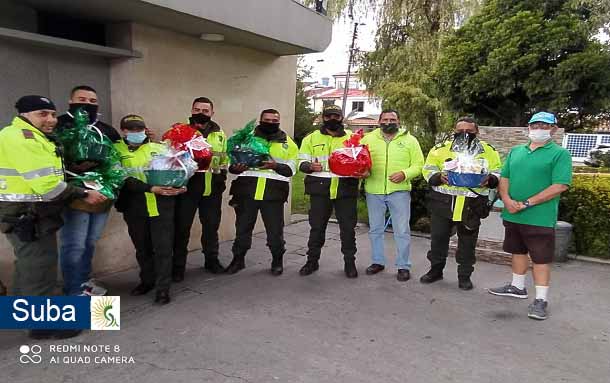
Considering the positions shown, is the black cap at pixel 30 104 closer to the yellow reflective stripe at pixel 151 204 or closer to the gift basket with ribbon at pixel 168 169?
the gift basket with ribbon at pixel 168 169

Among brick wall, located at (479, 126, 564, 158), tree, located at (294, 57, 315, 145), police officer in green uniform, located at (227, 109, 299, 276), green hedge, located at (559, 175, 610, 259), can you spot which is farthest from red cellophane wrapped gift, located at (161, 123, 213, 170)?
tree, located at (294, 57, 315, 145)

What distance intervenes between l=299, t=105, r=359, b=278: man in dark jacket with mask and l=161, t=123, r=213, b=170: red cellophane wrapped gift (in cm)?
109

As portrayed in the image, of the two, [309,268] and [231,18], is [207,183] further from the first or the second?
[231,18]

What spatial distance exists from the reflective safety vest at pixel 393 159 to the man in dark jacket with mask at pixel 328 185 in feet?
0.94

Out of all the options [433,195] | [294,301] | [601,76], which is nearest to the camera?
[294,301]

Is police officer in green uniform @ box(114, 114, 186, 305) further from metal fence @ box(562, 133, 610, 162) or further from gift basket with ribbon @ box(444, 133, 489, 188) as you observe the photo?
metal fence @ box(562, 133, 610, 162)

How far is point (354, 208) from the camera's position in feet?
16.6

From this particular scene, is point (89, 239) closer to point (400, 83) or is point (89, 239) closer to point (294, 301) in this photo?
point (294, 301)

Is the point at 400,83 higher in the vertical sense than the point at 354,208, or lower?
higher

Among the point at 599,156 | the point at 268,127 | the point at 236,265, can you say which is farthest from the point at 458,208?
the point at 599,156

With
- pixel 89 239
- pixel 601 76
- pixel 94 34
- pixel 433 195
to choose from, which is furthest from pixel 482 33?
pixel 89 239

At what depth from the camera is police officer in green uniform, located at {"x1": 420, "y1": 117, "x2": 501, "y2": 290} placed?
4.63 meters

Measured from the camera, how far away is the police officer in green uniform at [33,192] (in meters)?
3.06

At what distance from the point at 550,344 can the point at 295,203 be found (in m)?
6.99
